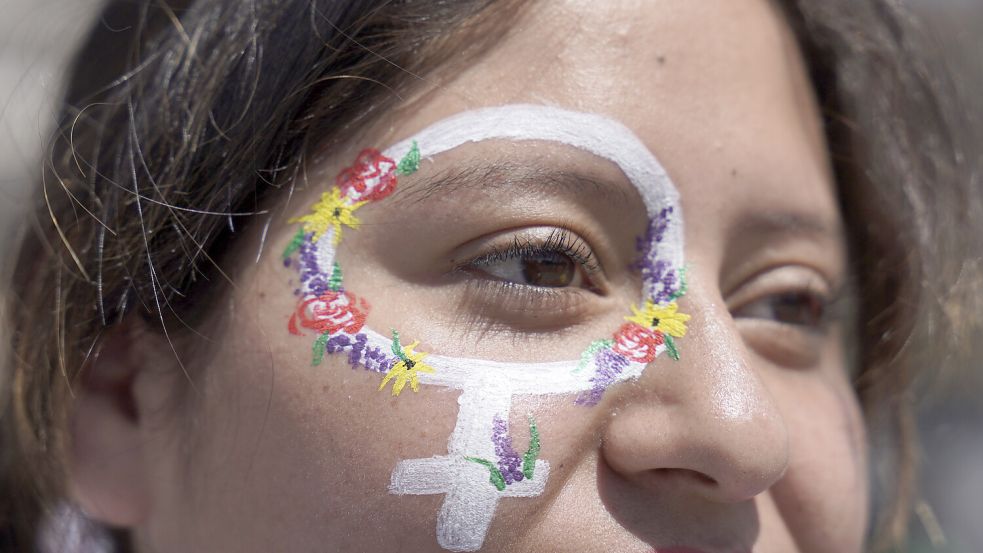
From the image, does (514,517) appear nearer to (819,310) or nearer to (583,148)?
(583,148)

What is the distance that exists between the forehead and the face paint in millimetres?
33

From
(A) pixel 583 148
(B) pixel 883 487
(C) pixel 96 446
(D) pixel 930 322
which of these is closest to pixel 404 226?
(A) pixel 583 148

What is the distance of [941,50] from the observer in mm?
1960

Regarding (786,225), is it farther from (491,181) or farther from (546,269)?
(491,181)

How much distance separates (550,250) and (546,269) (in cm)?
3

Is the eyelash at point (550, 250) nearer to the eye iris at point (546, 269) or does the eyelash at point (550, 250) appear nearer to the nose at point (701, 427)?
the eye iris at point (546, 269)

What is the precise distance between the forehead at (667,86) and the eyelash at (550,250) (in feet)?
0.61

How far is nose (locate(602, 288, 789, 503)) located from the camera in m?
1.13

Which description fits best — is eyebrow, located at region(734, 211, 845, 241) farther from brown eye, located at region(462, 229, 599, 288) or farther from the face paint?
brown eye, located at region(462, 229, 599, 288)

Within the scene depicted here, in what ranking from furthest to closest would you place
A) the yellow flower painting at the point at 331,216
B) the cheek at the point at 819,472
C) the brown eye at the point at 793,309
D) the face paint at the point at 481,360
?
the brown eye at the point at 793,309 → the cheek at the point at 819,472 → the yellow flower painting at the point at 331,216 → the face paint at the point at 481,360

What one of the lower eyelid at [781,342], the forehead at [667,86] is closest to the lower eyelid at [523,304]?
the forehead at [667,86]

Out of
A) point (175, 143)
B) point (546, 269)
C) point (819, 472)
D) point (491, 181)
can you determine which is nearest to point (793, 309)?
point (819, 472)

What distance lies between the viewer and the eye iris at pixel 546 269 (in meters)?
1.25

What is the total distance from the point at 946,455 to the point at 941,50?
2156 mm
